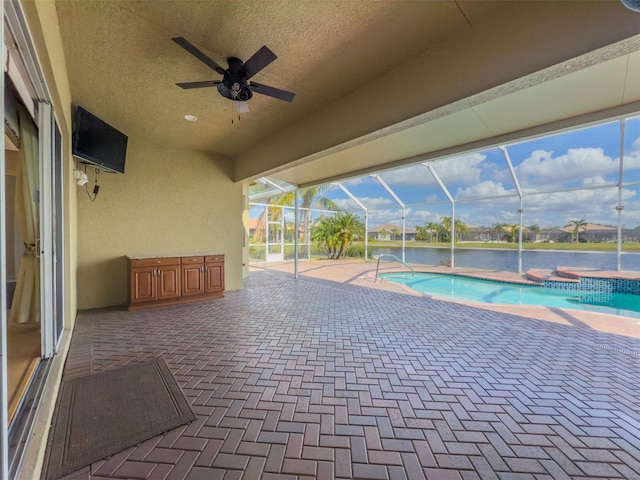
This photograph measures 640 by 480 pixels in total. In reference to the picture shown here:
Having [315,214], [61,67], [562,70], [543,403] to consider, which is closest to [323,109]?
[562,70]

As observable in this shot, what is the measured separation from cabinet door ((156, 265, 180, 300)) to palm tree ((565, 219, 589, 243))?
31.7ft

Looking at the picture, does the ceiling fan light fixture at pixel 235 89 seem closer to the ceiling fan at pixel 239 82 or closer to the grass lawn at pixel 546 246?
the ceiling fan at pixel 239 82

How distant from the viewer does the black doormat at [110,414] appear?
1650mm

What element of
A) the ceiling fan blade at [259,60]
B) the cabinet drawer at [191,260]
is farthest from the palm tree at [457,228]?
the ceiling fan blade at [259,60]

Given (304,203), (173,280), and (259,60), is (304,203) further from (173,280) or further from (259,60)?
(259,60)

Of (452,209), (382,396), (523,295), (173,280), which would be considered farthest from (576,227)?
(173,280)

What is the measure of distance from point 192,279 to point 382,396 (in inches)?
164

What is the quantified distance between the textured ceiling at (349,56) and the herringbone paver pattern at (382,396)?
2.55 m

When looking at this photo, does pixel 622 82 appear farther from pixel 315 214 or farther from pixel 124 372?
pixel 315 214

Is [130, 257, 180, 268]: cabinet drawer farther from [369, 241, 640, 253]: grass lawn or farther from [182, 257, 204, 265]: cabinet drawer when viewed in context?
[369, 241, 640, 253]: grass lawn

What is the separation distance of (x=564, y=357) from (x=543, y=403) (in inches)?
45.4

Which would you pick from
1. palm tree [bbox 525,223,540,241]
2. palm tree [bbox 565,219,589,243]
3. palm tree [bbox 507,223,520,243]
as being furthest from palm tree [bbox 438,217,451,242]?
palm tree [bbox 565,219,589,243]

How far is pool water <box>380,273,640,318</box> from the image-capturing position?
5.68 m

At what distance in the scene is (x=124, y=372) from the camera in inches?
102
